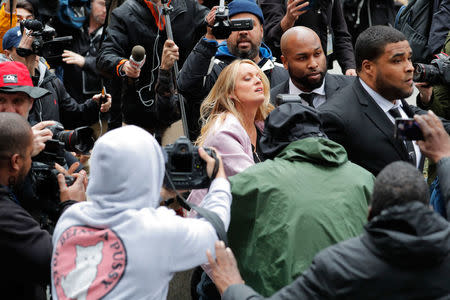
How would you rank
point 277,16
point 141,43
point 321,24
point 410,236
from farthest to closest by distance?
point 277,16 < point 321,24 < point 141,43 < point 410,236

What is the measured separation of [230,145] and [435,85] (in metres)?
1.82

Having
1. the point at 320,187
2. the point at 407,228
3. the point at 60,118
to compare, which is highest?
the point at 407,228

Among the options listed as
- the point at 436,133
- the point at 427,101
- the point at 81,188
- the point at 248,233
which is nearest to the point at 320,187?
the point at 248,233

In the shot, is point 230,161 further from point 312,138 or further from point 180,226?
point 180,226

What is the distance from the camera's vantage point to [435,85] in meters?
4.71

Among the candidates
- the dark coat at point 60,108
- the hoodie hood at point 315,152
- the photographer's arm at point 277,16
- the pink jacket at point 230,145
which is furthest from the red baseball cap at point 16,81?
the photographer's arm at point 277,16

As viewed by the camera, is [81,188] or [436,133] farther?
[81,188]

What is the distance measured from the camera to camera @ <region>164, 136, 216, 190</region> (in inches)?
117

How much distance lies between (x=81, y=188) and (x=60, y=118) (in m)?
2.27

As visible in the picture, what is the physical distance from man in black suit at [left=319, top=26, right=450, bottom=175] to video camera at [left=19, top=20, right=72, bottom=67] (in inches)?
92.4

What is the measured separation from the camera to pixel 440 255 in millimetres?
2260

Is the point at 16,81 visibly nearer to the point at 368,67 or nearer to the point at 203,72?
the point at 203,72

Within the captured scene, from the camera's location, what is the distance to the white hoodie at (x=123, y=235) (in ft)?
8.38

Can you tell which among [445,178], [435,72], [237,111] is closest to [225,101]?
[237,111]
